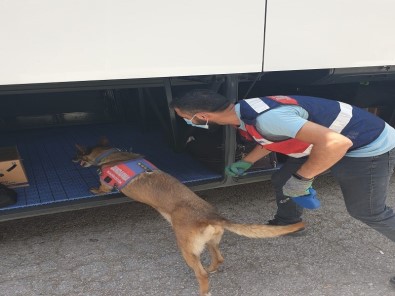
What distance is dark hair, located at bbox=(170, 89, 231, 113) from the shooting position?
5.85 feet

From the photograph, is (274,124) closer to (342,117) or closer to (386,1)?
(342,117)

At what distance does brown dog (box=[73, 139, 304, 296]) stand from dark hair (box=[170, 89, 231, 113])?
55cm

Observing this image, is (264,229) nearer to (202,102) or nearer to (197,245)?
(197,245)

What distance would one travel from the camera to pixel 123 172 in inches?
91.4

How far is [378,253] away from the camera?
2.31 meters

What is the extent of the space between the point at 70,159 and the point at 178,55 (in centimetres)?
179

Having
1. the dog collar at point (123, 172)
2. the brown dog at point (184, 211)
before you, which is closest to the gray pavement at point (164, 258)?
the brown dog at point (184, 211)

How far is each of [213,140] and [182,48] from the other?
105 cm

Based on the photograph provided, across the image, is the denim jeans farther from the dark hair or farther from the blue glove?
the dark hair

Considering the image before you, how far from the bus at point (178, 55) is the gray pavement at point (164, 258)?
355 millimetres

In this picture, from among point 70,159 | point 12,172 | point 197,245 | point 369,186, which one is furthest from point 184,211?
point 70,159

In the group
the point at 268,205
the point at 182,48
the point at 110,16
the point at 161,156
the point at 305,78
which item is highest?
the point at 110,16

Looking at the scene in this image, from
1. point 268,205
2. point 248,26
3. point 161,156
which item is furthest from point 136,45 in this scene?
point 268,205

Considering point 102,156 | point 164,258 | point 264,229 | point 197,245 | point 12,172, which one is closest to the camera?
point 264,229
